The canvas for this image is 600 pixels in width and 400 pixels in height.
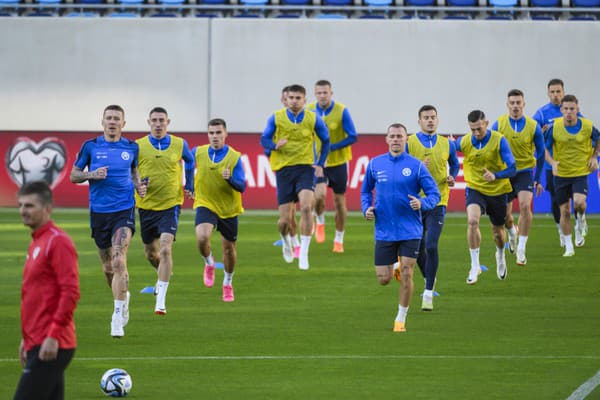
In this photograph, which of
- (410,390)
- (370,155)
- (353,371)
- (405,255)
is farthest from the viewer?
(370,155)

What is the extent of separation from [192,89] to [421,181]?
2027 cm

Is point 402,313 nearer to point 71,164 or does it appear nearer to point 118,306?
point 118,306

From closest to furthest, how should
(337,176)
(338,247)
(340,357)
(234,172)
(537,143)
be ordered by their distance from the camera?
(340,357)
(234,172)
(537,143)
(337,176)
(338,247)

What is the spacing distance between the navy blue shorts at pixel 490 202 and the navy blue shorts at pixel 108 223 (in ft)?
18.8

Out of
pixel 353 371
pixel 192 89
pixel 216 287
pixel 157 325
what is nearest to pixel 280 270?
pixel 216 287

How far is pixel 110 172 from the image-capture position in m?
14.5

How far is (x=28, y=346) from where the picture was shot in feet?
26.3

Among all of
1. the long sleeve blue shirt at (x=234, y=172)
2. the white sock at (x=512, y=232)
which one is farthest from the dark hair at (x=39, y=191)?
the white sock at (x=512, y=232)

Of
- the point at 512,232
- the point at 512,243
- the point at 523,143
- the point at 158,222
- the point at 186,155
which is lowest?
the point at 512,243

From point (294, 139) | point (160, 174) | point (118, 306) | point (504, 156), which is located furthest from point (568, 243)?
point (118, 306)

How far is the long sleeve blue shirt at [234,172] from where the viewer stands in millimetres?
16625

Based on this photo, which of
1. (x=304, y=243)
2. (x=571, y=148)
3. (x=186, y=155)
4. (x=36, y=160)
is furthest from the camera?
(x=36, y=160)

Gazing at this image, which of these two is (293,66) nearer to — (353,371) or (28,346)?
(353,371)

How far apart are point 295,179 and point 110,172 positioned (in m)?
5.59
